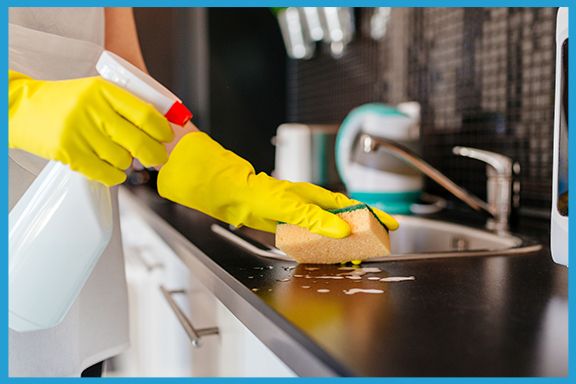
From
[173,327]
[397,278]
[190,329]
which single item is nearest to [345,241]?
[397,278]

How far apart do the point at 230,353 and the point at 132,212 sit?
34.5 inches

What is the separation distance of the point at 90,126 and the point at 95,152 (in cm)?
3

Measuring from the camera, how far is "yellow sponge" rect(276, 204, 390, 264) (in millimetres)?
678

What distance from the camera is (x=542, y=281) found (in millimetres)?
671

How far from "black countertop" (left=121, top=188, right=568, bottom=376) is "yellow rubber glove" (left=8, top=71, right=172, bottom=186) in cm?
17

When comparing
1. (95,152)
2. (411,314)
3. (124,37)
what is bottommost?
(411,314)

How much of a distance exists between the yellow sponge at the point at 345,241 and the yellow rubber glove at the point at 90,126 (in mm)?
216

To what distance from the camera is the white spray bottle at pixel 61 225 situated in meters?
0.53

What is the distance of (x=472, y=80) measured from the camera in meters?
1.44

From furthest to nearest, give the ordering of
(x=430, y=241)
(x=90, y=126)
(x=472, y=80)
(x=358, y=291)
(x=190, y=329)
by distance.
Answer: (x=472, y=80), (x=430, y=241), (x=190, y=329), (x=358, y=291), (x=90, y=126)

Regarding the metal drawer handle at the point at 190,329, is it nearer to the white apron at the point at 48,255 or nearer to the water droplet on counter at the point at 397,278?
the white apron at the point at 48,255

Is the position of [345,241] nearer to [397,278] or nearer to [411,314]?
[397,278]

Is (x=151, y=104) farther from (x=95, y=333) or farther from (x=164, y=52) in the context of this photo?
(x=95, y=333)

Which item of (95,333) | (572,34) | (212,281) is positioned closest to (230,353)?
(212,281)
